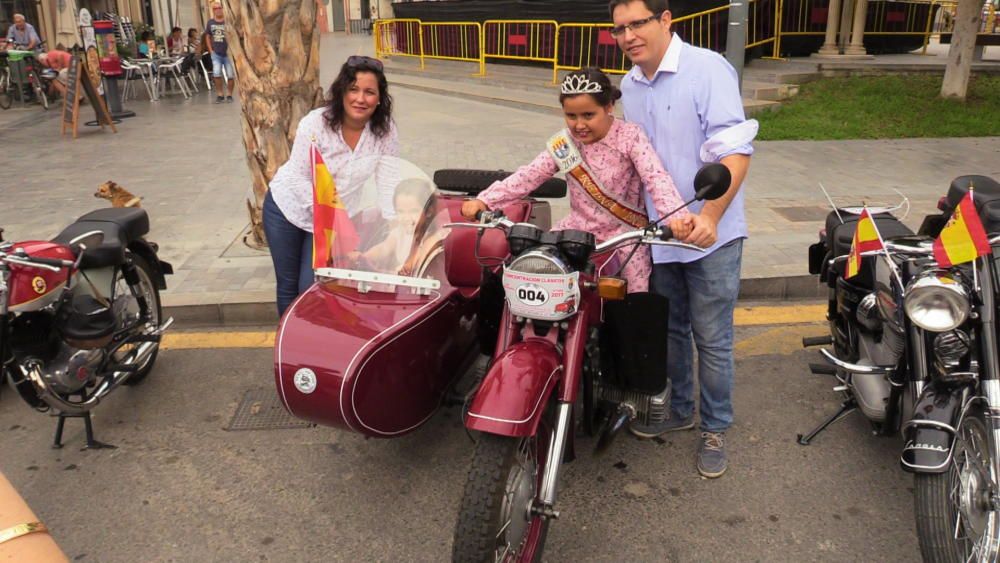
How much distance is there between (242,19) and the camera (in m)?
5.30

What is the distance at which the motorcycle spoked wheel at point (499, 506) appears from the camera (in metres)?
2.35

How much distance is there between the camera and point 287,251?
3883 mm

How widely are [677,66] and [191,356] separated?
319cm

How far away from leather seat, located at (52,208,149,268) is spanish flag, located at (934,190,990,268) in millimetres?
3516

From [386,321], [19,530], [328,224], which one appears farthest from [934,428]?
[19,530]

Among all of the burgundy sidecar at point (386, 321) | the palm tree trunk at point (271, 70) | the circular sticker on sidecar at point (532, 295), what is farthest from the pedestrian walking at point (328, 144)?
the palm tree trunk at point (271, 70)

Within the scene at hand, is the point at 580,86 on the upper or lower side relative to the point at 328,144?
upper

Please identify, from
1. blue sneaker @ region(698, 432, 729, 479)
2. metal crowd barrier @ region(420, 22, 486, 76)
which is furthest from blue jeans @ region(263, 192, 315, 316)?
metal crowd barrier @ region(420, 22, 486, 76)

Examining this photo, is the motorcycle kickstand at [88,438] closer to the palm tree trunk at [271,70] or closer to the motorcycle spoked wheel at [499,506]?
the motorcycle spoked wheel at [499,506]

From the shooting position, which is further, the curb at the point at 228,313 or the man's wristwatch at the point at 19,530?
the curb at the point at 228,313

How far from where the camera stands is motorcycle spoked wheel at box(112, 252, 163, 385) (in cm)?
400

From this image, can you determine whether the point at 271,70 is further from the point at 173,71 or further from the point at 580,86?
the point at 173,71

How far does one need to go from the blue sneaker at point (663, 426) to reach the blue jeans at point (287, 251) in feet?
5.63

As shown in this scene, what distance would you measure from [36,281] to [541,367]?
2.22 meters
